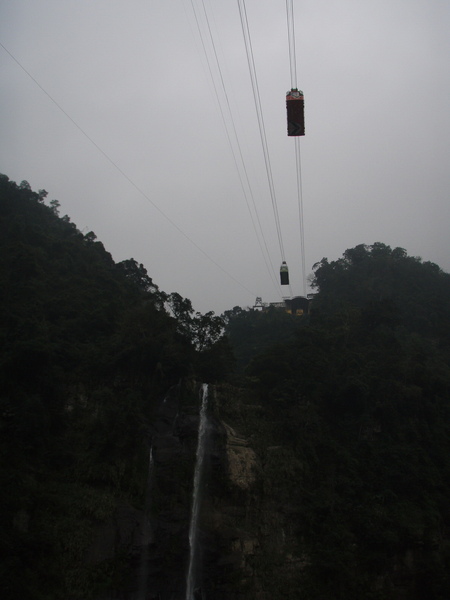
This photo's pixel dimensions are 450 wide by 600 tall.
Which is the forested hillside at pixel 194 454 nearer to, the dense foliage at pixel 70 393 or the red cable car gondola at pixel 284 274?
the dense foliage at pixel 70 393

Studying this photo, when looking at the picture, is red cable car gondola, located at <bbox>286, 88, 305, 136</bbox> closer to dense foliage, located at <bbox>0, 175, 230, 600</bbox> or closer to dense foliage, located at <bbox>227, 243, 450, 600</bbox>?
dense foliage, located at <bbox>0, 175, 230, 600</bbox>

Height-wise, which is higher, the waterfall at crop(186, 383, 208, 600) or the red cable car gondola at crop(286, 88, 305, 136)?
the red cable car gondola at crop(286, 88, 305, 136)

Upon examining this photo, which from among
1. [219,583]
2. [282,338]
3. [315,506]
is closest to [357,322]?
[282,338]

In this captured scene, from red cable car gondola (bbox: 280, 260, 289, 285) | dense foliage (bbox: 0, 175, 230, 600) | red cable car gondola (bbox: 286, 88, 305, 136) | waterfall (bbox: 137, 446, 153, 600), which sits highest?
red cable car gondola (bbox: 286, 88, 305, 136)

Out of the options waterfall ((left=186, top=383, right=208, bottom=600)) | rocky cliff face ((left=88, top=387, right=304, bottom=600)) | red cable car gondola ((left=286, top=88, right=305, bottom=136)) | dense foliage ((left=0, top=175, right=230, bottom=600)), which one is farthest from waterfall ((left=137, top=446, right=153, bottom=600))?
red cable car gondola ((left=286, top=88, right=305, bottom=136))

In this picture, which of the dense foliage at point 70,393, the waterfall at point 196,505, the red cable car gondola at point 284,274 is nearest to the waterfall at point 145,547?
the dense foliage at point 70,393

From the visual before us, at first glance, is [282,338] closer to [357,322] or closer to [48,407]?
[357,322]
